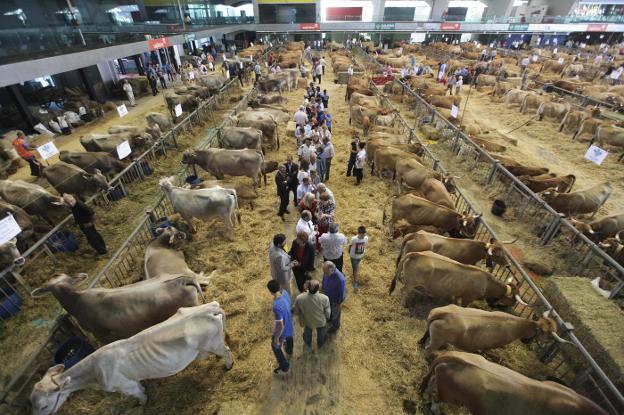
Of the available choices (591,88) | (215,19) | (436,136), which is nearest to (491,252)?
(436,136)

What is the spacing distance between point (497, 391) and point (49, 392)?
19.8 ft

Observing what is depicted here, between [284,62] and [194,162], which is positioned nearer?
[194,162]

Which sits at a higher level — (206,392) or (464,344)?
(464,344)

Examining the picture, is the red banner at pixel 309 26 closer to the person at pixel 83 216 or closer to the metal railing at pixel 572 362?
the person at pixel 83 216

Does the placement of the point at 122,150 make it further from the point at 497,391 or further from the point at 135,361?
the point at 497,391

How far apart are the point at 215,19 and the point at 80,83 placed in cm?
2166

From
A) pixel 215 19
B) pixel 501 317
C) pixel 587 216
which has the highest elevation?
pixel 215 19

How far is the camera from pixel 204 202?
8.05 metres

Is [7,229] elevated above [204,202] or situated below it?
above

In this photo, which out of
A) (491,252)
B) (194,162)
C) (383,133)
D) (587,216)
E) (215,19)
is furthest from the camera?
(215,19)

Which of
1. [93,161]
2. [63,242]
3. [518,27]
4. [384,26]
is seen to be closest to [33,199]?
[63,242]

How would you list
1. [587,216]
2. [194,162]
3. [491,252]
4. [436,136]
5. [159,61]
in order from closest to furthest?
[491,252]
[587,216]
[194,162]
[436,136]
[159,61]

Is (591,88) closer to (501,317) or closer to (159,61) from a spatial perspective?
(501,317)

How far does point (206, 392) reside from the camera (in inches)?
202
